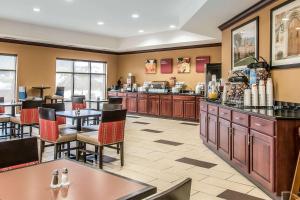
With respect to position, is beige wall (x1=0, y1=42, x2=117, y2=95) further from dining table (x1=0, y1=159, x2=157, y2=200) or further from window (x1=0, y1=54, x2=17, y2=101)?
Result: dining table (x1=0, y1=159, x2=157, y2=200)

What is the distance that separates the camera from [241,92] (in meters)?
4.93

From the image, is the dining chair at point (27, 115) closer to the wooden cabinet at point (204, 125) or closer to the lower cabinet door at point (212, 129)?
the wooden cabinet at point (204, 125)

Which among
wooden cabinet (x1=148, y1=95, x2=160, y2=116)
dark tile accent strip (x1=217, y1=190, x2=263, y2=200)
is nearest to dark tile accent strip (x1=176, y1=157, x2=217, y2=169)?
dark tile accent strip (x1=217, y1=190, x2=263, y2=200)

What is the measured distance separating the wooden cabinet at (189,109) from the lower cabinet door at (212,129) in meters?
4.16

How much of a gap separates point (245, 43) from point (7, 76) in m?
8.09

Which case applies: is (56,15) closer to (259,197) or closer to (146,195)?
(259,197)

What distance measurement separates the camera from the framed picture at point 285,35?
3914 mm

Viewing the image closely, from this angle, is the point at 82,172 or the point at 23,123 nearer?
the point at 82,172

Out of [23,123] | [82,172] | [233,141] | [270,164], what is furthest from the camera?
[23,123]

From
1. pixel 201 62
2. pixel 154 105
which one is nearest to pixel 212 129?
pixel 201 62

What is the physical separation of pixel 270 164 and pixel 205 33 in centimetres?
553

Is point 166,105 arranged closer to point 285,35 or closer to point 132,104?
point 132,104

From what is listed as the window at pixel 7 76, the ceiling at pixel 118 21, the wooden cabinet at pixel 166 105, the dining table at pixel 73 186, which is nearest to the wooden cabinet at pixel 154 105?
the wooden cabinet at pixel 166 105

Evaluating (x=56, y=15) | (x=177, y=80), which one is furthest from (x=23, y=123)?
(x=177, y=80)
